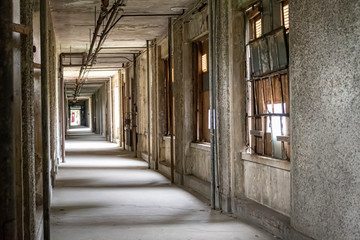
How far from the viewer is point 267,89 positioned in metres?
6.98

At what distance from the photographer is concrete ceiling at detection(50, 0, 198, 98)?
10.1 m

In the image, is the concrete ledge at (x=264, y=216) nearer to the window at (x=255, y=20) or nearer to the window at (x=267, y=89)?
the window at (x=267, y=89)

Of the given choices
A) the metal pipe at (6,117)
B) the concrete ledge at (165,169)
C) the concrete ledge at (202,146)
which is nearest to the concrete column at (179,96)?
the concrete ledge at (202,146)

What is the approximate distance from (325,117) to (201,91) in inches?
221

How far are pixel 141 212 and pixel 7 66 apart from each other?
5.72 metres

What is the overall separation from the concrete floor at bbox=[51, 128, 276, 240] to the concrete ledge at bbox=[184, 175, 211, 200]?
0.72 feet

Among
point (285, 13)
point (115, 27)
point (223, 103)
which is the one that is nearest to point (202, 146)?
point (223, 103)

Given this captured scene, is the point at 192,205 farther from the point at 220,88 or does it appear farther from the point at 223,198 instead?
the point at 220,88

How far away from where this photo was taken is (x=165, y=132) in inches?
548

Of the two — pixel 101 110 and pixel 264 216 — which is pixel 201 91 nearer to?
pixel 264 216

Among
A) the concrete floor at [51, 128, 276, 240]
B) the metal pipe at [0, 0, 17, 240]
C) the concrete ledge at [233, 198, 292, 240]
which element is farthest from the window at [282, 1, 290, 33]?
the metal pipe at [0, 0, 17, 240]

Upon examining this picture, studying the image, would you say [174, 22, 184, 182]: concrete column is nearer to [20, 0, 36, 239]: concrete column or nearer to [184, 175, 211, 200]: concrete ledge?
[184, 175, 211, 200]: concrete ledge

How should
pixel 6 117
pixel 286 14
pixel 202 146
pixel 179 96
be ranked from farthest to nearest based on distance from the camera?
pixel 179 96 < pixel 202 146 < pixel 286 14 < pixel 6 117

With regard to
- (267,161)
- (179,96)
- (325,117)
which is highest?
(179,96)
